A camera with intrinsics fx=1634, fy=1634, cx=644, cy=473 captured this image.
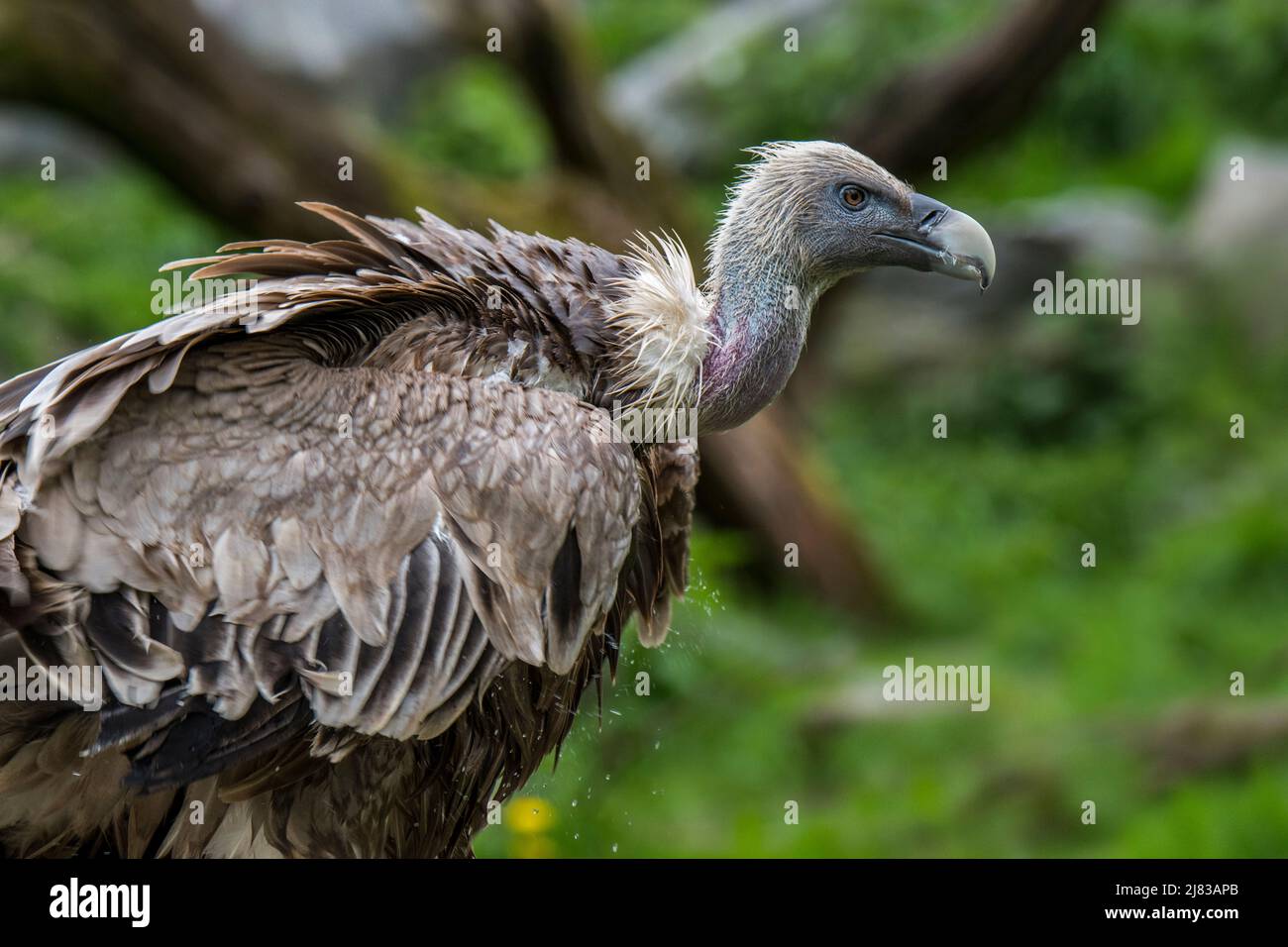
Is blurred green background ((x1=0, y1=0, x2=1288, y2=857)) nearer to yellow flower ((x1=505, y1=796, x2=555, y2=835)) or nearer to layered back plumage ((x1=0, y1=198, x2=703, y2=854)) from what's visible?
yellow flower ((x1=505, y1=796, x2=555, y2=835))

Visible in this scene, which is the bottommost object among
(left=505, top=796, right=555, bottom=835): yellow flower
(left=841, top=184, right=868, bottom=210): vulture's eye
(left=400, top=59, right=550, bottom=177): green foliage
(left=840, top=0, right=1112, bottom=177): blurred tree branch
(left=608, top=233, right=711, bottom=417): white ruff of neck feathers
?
(left=505, top=796, right=555, bottom=835): yellow flower

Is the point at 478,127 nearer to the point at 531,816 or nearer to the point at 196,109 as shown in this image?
the point at 196,109

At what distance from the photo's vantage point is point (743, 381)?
4.41 m

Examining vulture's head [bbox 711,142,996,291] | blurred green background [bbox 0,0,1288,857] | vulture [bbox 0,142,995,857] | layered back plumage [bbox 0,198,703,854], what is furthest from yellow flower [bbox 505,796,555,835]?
vulture's head [bbox 711,142,996,291]

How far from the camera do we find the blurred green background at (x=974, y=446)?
304 inches

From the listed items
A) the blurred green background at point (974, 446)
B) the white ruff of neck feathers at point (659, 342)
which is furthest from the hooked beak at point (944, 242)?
the blurred green background at point (974, 446)

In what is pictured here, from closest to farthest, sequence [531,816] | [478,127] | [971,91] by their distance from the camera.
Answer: [531,816] < [971,91] < [478,127]

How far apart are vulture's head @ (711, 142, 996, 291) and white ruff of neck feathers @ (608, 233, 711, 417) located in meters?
0.24

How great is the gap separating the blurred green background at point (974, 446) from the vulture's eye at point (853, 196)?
148 cm

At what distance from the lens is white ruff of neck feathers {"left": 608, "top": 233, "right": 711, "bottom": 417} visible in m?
4.28

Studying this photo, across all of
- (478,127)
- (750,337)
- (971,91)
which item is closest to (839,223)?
(750,337)

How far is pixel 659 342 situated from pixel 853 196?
735 mm

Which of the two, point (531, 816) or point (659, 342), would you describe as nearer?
point (659, 342)

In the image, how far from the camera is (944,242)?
4.48m
